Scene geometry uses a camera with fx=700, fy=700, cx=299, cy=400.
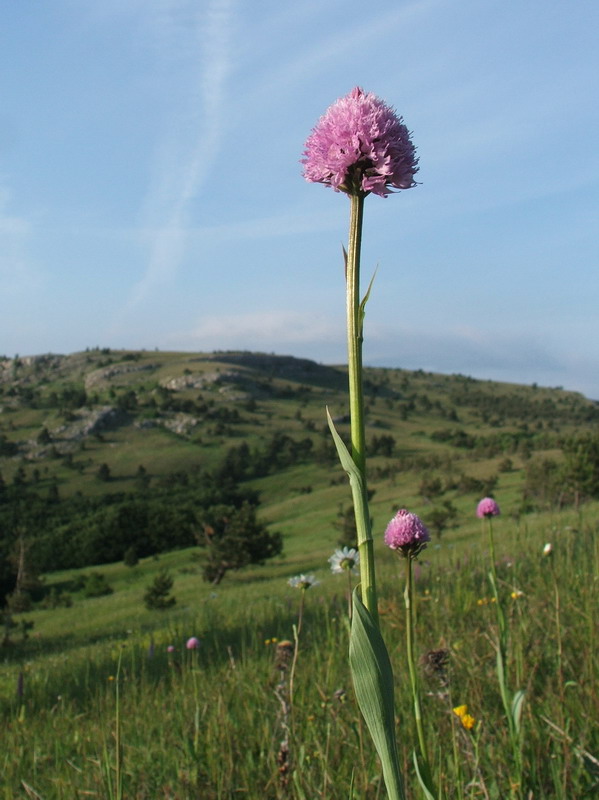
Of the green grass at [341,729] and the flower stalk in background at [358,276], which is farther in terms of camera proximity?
the green grass at [341,729]

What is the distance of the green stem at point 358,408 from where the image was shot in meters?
0.97

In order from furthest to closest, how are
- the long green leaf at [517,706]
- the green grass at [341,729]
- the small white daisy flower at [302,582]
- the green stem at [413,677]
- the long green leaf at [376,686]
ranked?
the small white daisy flower at [302,582] < the green grass at [341,729] < the long green leaf at [517,706] < the green stem at [413,677] < the long green leaf at [376,686]

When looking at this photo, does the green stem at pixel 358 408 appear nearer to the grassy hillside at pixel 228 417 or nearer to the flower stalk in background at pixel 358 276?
the flower stalk in background at pixel 358 276

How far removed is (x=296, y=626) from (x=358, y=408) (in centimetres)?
272

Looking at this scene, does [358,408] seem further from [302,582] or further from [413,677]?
[302,582]

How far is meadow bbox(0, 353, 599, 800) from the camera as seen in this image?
206cm

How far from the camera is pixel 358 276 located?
3.46ft

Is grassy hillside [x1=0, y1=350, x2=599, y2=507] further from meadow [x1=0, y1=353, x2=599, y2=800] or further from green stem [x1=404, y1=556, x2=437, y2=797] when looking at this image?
green stem [x1=404, y1=556, x2=437, y2=797]

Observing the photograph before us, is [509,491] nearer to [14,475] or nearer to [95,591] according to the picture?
[95,591]

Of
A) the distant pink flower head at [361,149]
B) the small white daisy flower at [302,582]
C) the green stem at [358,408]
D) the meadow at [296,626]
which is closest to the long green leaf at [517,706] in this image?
the meadow at [296,626]

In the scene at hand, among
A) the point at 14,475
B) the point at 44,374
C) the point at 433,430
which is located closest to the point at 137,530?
the point at 14,475

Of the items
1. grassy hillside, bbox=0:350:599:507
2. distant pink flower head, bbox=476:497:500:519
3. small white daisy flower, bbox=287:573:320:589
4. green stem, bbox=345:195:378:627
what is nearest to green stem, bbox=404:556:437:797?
green stem, bbox=345:195:378:627

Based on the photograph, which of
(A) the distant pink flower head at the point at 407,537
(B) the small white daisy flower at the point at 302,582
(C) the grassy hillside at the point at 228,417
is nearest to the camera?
(A) the distant pink flower head at the point at 407,537

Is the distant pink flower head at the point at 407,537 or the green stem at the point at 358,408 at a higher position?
the green stem at the point at 358,408
